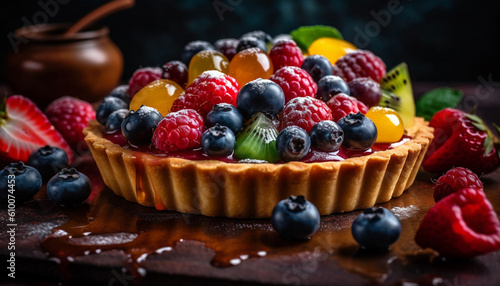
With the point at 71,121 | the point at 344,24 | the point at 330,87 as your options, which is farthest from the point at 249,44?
the point at 344,24

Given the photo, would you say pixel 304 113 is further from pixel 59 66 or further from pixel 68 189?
pixel 59 66

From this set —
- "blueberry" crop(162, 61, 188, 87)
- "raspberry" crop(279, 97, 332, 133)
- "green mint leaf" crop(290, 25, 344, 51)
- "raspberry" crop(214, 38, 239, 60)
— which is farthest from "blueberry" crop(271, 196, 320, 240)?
"green mint leaf" crop(290, 25, 344, 51)

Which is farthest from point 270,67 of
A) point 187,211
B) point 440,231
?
point 440,231


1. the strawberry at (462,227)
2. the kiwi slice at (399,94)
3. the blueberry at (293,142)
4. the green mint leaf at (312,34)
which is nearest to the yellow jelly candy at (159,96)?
the blueberry at (293,142)

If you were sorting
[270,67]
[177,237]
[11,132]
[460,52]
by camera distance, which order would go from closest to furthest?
[177,237] → [270,67] → [11,132] → [460,52]

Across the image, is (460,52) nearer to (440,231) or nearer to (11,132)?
(440,231)

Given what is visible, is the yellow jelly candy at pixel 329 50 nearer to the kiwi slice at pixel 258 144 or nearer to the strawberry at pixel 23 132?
the kiwi slice at pixel 258 144
